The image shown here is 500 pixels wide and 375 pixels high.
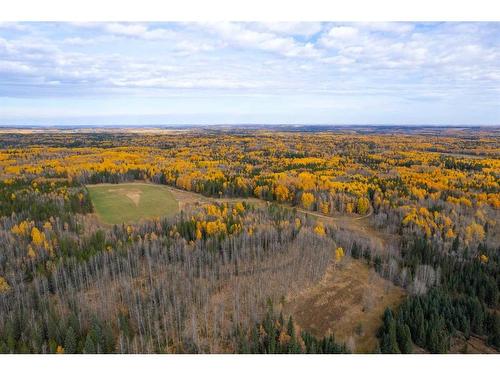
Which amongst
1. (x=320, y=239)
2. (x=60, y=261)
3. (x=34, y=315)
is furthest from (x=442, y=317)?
(x=60, y=261)

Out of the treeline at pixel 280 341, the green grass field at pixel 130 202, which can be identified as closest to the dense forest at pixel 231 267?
the treeline at pixel 280 341

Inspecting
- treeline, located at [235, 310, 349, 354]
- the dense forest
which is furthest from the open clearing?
treeline, located at [235, 310, 349, 354]

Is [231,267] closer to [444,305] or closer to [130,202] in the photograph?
[444,305]

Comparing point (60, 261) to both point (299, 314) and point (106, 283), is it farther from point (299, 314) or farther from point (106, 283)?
point (299, 314)

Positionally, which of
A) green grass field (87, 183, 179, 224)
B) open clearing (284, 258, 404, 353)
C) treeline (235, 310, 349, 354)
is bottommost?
open clearing (284, 258, 404, 353)

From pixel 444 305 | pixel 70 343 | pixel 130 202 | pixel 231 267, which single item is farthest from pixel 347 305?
pixel 130 202

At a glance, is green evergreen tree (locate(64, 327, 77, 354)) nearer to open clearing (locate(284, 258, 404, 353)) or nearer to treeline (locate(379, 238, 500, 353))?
open clearing (locate(284, 258, 404, 353))
